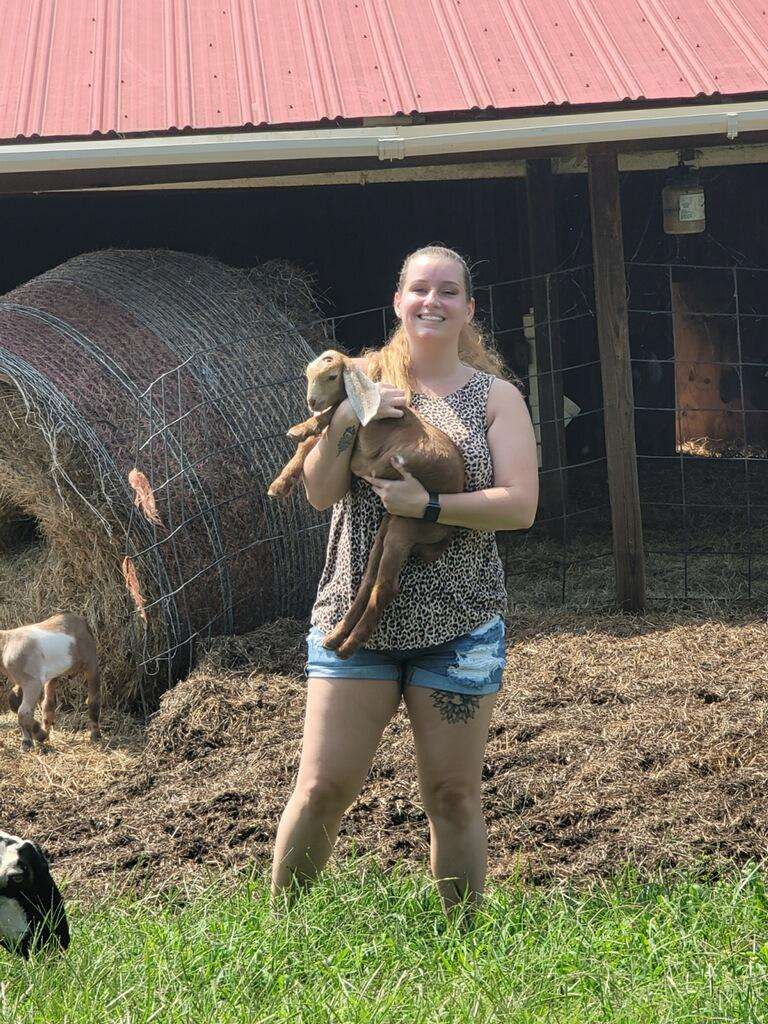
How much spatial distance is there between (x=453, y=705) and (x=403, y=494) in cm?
54

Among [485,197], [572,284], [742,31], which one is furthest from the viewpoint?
[572,284]

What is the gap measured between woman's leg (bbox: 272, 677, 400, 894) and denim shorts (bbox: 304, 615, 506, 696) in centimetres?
3

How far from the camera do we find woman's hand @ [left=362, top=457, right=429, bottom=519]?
3.23m

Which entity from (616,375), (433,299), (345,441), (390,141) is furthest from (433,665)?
(390,141)

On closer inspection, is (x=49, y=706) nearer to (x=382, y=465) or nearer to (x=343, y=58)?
(x=382, y=465)

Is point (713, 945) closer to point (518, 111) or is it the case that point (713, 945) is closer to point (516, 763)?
point (516, 763)

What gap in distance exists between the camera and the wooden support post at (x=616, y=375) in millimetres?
6820

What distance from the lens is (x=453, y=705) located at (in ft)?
10.8

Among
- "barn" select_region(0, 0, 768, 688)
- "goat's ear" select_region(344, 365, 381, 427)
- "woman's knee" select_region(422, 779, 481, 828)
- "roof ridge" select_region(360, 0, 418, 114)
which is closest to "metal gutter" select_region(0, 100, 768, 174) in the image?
"barn" select_region(0, 0, 768, 688)

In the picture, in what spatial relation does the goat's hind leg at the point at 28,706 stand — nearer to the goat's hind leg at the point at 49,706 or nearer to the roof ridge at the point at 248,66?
the goat's hind leg at the point at 49,706

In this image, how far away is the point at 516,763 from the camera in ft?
15.6

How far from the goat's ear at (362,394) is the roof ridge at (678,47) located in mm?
A: 4688

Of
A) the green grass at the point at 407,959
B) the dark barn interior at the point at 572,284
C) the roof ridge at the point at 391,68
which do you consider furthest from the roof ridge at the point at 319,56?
the green grass at the point at 407,959

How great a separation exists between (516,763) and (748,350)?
21.3 ft
